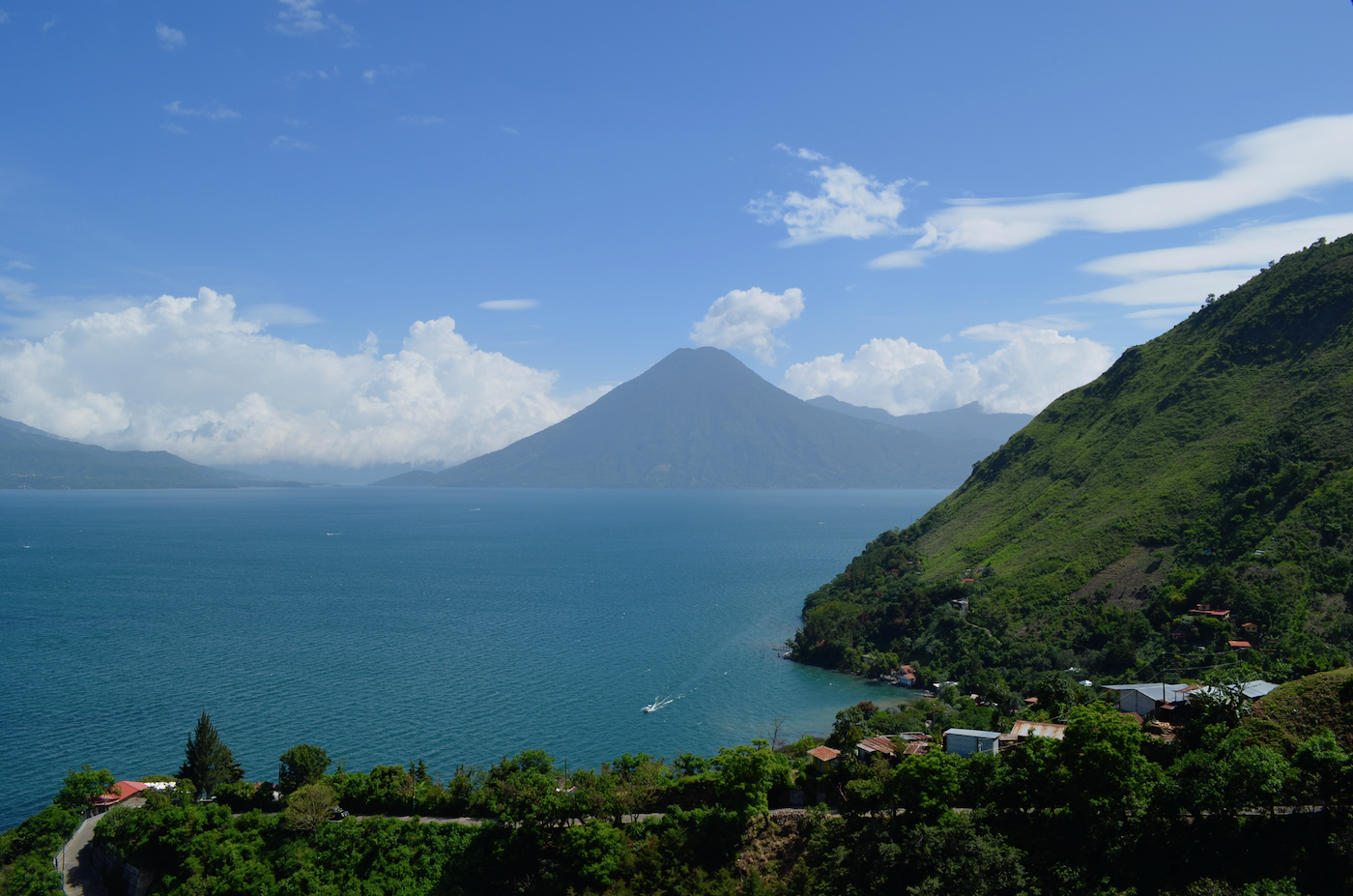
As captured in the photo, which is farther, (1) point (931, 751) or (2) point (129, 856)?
(2) point (129, 856)

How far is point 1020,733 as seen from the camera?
34.4m

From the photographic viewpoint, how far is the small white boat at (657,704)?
52656 mm

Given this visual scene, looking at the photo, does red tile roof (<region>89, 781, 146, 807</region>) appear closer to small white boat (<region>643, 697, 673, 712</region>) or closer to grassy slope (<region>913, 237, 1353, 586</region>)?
small white boat (<region>643, 697, 673, 712</region>)

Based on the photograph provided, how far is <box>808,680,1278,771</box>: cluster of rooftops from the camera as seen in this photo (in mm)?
31812

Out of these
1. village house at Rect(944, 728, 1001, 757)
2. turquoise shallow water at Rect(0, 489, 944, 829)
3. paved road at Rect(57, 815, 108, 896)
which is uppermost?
village house at Rect(944, 728, 1001, 757)

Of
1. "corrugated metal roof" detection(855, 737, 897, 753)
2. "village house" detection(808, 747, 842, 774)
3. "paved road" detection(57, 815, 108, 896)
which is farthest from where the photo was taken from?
"corrugated metal roof" detection(855, 737, 897, 753)

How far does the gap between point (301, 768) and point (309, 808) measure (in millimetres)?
3799

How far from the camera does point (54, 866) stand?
103ft

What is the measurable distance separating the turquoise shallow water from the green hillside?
10571mm

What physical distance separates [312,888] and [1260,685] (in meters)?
40.0

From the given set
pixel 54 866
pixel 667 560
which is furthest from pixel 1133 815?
pixel 667 560

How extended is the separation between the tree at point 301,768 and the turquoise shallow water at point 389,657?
6.63m

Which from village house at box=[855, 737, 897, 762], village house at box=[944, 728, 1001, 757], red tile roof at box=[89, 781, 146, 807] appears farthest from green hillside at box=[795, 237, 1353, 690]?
red tile roof at box=[89, 781, 146, 807]

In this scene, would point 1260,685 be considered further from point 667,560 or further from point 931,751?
point 667,560
